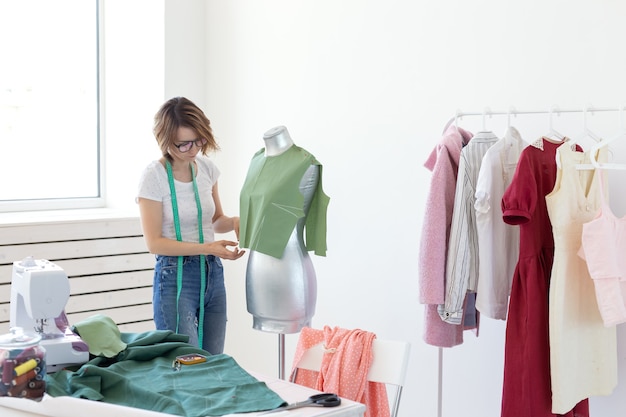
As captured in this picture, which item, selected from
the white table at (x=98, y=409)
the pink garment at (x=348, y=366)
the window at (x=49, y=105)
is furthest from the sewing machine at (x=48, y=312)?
the window at (x=49, y=105)

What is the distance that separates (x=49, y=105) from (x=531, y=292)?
3.11 metres

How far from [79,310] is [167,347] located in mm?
2101

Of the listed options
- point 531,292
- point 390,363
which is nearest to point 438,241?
point 531,292

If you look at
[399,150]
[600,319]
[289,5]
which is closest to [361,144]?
[399,150]

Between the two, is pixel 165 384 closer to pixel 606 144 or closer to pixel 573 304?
pixel 573 304

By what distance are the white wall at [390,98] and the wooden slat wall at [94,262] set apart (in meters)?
0.55

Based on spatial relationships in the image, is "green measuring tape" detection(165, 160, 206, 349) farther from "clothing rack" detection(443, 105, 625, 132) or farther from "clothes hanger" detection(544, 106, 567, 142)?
"clothes hanger" detection(544, 106, 567, 142)

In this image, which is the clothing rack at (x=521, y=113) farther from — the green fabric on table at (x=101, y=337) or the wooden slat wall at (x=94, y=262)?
the wooden slat wall at (x=94, y=262)

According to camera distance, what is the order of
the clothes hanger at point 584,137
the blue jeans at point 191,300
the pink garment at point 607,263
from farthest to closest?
the blue jeans at point 191,300, the clothes hanger at point 584,137, the pink garment at point 607,263

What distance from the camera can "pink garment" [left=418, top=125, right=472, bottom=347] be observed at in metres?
3.04

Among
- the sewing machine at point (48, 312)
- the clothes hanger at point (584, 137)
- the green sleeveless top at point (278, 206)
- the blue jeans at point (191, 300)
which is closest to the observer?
the sewing machine at point (48, 312)

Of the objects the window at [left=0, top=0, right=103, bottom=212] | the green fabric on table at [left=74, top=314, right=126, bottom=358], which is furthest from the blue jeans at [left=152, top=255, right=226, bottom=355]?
the window at [left=0, top=0, right=103, bottom=212]

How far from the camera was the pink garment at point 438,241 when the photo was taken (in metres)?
3.04

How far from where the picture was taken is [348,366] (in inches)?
102
